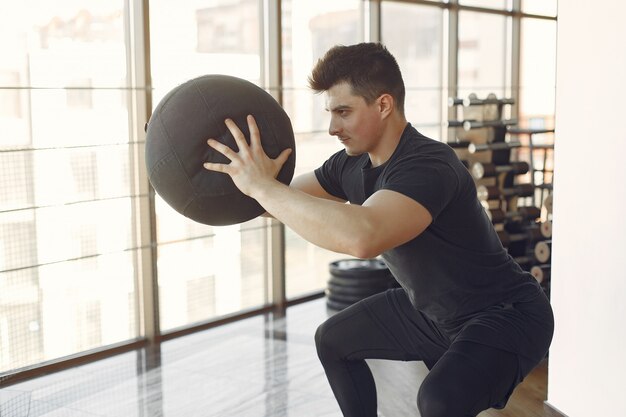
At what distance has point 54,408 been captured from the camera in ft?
9.28

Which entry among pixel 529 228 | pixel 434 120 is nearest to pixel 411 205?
pixel 529 228

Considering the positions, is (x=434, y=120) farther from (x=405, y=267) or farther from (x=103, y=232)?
(x=405, y=267)

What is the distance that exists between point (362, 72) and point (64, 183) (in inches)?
78.6

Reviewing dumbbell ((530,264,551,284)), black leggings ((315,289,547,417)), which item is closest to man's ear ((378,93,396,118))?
black leggings ((315,289,547,417))

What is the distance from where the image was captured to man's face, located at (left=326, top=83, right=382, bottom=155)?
1.87 metres

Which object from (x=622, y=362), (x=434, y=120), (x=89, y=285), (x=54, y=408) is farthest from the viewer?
(x=434, y=120)

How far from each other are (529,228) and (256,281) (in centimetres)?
175

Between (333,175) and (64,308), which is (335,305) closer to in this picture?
(64,308)

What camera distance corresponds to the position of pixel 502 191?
15.8 feet

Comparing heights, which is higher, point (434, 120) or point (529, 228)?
point (434, 120)

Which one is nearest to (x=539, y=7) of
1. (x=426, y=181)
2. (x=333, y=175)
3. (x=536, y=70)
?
(x=536, y=70)

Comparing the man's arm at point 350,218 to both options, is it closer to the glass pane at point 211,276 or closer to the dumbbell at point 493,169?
the glass pane at point 211,276

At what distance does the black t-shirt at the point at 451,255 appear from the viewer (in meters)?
1.82

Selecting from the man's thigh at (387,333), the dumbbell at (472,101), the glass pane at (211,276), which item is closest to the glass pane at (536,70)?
the dumbbell at (472,101)
